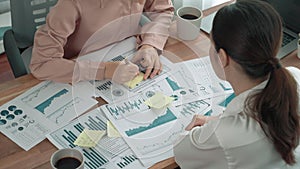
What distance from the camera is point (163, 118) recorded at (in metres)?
1.28

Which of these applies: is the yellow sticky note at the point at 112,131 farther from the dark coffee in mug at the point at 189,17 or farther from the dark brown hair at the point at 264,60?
the dark coffee in mug at the point at 189,17

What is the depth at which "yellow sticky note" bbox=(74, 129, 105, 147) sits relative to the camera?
3.97 feet

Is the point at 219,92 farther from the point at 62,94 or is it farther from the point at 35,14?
the point at 35,14

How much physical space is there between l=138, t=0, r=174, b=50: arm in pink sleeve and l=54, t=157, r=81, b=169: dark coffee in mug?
51 centimetres

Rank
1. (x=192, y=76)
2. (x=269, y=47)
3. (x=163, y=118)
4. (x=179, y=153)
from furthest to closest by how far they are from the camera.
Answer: (x=192, y=76) → (x=163, y=118) → (x=179, y=153) → (x=269, y=47)

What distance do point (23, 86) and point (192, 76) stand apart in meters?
0.48

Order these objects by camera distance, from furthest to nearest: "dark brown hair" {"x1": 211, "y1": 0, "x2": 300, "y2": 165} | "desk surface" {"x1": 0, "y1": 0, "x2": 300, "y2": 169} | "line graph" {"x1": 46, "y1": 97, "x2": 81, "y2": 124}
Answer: "line graph" {"x1": 46, "y1": 97, "x2": 81, "y2": 124} → "desk surface" {"x1": 0, "y1": 0, "x2": 300, "y2": 169} → "dark brown hair" {"x1": 211, "y1": 0, "x2": 300, "y2": 165}

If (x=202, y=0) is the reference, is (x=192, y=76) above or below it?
above

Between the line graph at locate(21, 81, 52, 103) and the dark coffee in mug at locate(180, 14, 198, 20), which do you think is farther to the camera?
the dark coffee in mug at locate(180, 14, 198, 20)

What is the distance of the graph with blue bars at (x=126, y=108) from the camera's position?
129cm

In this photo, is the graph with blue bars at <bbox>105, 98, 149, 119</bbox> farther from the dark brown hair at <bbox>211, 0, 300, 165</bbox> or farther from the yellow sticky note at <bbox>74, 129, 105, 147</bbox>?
the dark brown hair at <bbox>211, 0, 300, 165</bbox>

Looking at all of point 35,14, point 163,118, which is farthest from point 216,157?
point 35,14

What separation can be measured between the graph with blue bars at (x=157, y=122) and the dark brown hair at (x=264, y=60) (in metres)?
0.25

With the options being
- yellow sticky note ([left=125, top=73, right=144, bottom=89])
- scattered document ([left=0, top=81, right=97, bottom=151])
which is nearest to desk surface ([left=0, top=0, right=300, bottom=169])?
scattered document ([left=0, top=81, right=97, bottom=151])
